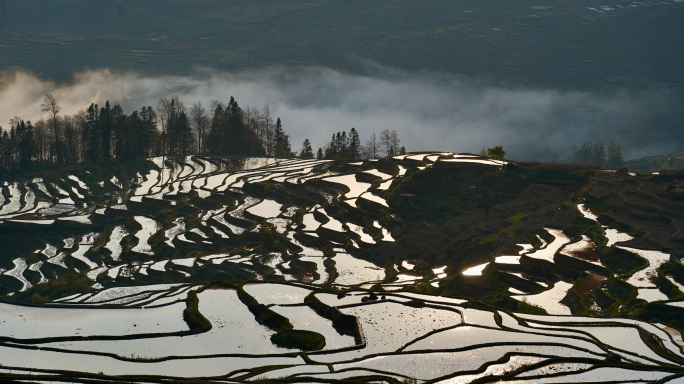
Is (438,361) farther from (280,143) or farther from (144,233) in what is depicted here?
(280,143)

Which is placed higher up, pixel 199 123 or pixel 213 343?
pixel 199 123

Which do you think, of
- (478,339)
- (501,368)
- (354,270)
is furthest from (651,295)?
(354,270)

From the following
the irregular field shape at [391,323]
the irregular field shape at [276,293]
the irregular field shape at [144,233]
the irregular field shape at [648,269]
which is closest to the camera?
the irregular field shape at [391,323]

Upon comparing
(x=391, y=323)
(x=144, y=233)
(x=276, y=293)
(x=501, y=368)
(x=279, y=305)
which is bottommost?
(x=144, y=233)

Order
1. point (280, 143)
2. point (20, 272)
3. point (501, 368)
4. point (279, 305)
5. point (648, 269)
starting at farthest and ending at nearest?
1. point (280, 143)
2. point (20, 272)
3. point (648, 269)
4. point (279, 305)
5. point (501, 368)

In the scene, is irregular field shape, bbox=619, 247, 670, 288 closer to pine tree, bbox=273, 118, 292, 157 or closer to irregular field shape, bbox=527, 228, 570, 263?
irregular field shape, bbox=527, 228, 570, 263

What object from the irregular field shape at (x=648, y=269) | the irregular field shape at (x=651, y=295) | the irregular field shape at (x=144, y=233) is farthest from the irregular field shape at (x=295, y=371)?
the irregular field shape at (x=144, y=233)

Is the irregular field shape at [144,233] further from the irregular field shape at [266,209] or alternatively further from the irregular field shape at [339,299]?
the irregular field shape at [339,299]

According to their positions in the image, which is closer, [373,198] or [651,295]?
[651,295]
